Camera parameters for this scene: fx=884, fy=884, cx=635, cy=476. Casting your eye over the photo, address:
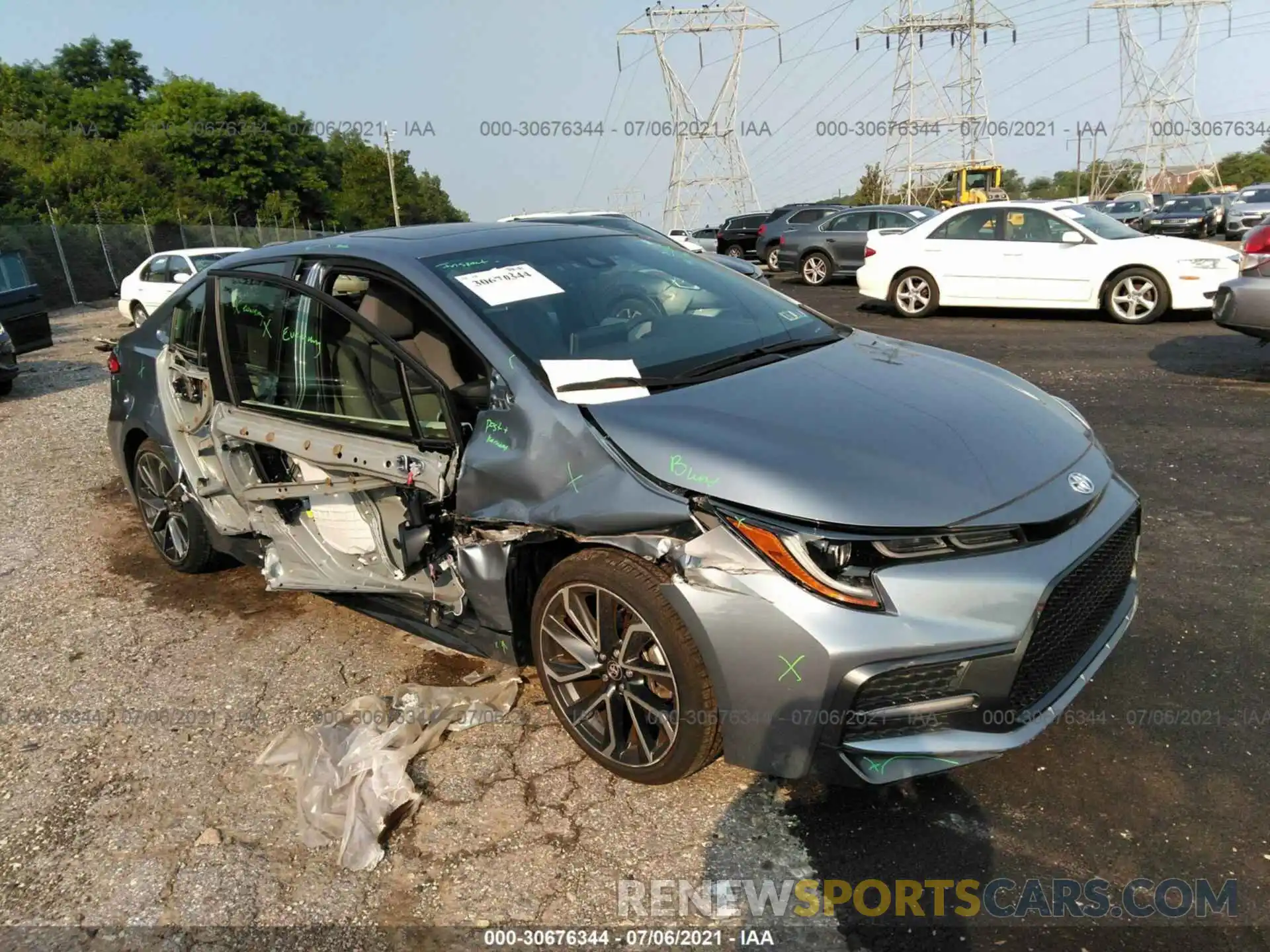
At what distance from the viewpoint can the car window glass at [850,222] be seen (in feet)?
57.9

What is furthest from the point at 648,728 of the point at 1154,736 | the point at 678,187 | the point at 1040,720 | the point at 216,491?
the point at 678,187

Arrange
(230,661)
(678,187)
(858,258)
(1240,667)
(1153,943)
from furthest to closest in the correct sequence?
(678,187) → (858,258) → (230,661) → (1240,667) → (1153,943)

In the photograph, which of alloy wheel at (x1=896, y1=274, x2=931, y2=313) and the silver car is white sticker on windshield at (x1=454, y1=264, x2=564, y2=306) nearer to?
alloy wheel at (x1=896, y1=274, x2=931, y2=313)

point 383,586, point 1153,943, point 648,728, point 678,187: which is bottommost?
point 1153,943

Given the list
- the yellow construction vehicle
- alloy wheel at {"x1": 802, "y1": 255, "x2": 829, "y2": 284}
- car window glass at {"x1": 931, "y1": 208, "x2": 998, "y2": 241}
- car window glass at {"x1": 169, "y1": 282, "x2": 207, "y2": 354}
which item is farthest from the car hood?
the yellow construction vehicle

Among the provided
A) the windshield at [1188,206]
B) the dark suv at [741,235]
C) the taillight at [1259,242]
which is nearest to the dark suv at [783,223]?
the dark suv at [741,235]

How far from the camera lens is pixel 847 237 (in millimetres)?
17594

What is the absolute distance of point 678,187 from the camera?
46.1 meters

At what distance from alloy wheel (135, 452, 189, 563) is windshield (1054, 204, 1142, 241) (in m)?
10.5

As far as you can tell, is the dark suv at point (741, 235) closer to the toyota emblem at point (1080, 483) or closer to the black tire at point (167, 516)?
the black tire at point (167, 516)

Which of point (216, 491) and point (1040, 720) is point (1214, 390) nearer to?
point (1040, 720)

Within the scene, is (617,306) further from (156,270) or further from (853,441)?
(156,270)

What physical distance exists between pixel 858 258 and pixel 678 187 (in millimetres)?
30592

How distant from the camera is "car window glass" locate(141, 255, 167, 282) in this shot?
1553 centimetres
